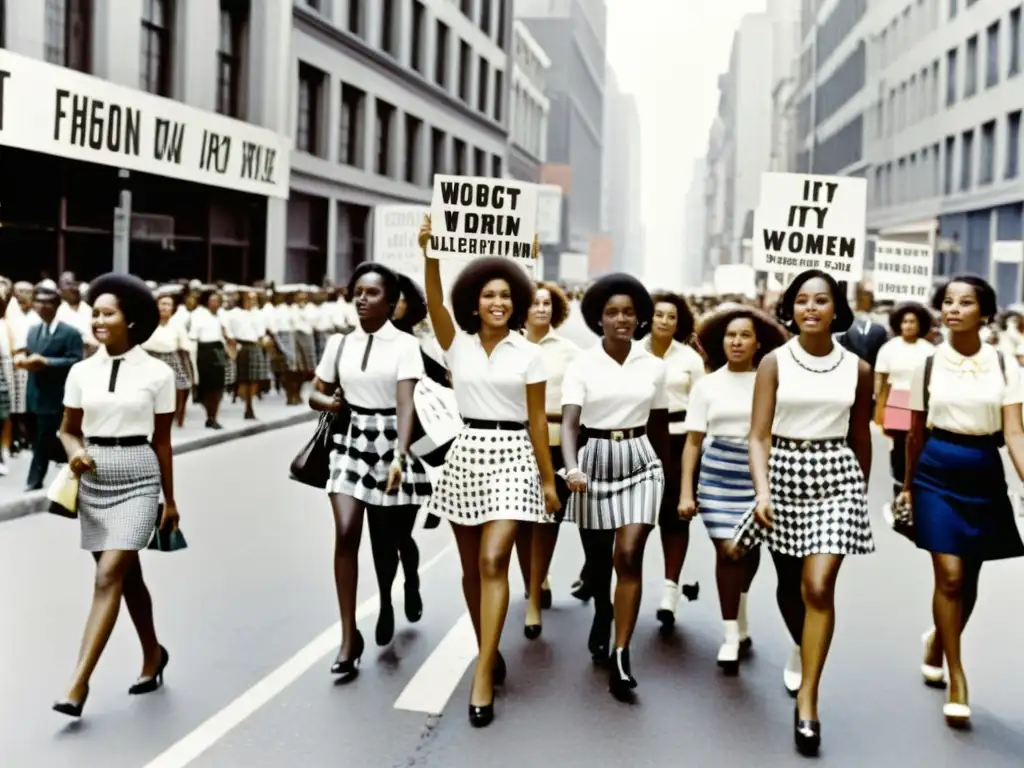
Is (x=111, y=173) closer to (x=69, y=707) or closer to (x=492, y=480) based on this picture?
(x=492, y=480)

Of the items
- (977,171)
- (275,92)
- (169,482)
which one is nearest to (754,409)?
(169,482)

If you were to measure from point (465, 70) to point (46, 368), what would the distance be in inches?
1586

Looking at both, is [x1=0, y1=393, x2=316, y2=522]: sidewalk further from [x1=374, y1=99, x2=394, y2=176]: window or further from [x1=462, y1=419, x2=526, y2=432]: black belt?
[x1=374, y1=99, x2=394, y2=176]: window

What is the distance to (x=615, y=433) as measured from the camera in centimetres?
Result: 672

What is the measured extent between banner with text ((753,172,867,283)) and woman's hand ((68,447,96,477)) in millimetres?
6265

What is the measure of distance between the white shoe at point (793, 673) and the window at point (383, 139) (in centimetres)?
3507

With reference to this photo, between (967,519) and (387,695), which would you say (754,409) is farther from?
(387,695)

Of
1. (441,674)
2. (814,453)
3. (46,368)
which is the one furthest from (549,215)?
(814,453)

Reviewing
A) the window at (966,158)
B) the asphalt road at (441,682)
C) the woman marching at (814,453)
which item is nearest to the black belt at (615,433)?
the woman marching at (814,453)

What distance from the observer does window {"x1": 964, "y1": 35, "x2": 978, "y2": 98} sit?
49.3 m

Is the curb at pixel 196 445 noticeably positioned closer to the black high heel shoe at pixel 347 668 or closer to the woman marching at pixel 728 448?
the black high heel shoe at pixel 347 668

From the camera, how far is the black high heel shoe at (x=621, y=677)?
254 inches

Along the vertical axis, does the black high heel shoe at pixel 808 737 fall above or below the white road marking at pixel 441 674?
above

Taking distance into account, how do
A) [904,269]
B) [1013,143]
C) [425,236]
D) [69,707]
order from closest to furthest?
1. [69,707]
2. [425,236]
3. [904,269]
4. [1013,143]
